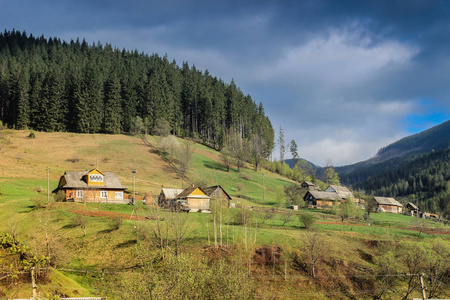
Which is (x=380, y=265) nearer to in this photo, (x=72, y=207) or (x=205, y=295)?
(x=205, y=295)

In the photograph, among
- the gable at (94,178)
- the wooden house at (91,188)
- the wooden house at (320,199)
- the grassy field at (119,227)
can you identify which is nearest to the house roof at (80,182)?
the wooden house at (91,188)

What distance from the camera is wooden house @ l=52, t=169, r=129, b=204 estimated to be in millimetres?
57750

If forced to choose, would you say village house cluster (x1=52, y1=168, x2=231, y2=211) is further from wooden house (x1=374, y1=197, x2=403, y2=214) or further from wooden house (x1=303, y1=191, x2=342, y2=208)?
wooden house (x1=374, y1=197, x2=403, y2=214)

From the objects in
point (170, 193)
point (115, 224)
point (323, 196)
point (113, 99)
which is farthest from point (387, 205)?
point (113, 99)

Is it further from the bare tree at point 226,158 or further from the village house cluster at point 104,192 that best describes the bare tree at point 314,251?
the bare tree at point 226,158

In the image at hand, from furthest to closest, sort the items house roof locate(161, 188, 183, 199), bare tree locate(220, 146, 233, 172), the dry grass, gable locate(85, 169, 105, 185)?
bare tree locate(220, 146, 233, 172) → the dry grass → house roof locate(161, 188, 183, 199) → gable locate(85, 169, 105, 185)

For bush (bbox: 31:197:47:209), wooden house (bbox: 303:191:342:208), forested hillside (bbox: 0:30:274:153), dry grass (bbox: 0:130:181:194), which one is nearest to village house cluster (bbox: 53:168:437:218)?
dry grass (bbox: 0:130:181:194)

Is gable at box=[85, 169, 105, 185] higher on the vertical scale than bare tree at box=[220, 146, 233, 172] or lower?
lower

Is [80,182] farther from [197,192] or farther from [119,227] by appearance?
[119,227]

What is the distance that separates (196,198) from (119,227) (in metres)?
22.4

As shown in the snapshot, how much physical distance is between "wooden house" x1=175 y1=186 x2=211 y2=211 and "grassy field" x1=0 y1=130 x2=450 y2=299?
7377 millimetres

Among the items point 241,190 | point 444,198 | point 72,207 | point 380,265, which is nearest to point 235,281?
point 380,265

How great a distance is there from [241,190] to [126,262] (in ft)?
171

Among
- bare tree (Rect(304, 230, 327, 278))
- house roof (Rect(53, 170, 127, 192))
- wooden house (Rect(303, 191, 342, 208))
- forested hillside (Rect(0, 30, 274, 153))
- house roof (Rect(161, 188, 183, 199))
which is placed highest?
forested hillside (Rect(0, 30, 274, 153))
